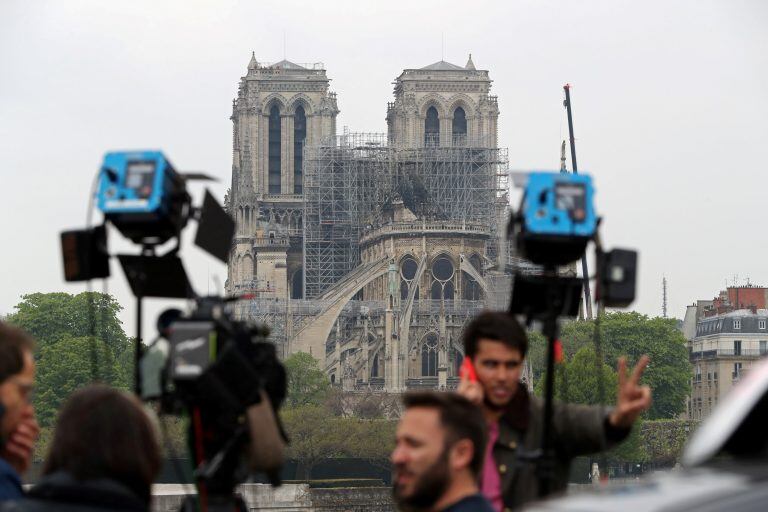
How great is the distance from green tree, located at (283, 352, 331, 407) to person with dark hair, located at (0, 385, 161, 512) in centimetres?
9710

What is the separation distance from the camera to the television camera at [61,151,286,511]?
22.7 feet

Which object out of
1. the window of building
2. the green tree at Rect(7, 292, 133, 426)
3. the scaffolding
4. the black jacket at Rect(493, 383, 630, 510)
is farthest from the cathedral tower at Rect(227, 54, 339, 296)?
the black jacket at Rect(493, 383, 630, 510)

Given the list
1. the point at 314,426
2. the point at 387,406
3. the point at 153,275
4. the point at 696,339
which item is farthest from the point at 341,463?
the point at 153,275

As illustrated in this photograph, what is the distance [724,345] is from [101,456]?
371ft

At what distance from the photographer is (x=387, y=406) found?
104812 mm

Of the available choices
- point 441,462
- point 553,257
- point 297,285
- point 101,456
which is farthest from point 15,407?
point 297,285

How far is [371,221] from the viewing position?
118 m

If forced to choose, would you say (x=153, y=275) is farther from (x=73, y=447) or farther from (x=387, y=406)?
(x=387, y=406)

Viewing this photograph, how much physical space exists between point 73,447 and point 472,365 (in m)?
2.12

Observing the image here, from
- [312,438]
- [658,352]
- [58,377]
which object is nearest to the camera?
[58,377]

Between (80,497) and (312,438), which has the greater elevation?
(80,497)

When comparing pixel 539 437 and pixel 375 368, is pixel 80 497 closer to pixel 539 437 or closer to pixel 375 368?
pixel 539 437

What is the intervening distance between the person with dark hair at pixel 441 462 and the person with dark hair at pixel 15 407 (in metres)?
1.22

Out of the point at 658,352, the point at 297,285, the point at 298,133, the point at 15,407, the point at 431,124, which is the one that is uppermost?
the point at 431,124
